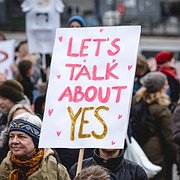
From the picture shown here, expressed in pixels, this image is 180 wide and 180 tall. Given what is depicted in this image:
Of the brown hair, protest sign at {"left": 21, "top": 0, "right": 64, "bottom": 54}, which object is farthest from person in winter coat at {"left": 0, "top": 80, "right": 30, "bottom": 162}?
protest sign at {"left": 21, "top": 0, "right": 64, "bottom": 54}

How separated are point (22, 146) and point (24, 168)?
0.14 m

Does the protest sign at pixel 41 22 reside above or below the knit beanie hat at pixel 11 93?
above

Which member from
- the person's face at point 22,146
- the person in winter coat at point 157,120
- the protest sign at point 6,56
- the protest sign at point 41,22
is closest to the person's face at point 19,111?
the person's face at point 22,146

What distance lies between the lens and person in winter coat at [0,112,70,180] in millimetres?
5301

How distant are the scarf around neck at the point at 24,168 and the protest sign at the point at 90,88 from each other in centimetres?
13

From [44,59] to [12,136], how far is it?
598 centimetres

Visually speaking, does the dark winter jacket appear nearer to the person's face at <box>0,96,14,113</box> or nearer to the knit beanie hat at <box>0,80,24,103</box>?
the knit beanie hat at <box>0,80,24,103</box>

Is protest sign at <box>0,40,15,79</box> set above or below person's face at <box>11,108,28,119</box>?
above

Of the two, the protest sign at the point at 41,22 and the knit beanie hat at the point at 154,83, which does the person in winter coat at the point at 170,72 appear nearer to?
the knit beanie hat at the point at 154,83

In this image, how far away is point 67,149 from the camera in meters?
6.83

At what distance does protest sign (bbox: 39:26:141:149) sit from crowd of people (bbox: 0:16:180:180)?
0.16 metres

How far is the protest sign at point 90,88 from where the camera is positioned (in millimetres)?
5305

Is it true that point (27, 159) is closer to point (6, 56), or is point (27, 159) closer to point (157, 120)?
point (157, 120)

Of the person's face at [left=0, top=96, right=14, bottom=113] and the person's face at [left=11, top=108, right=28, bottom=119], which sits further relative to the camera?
the person's face at [left=0, top=96, right=14, bottom=113]
